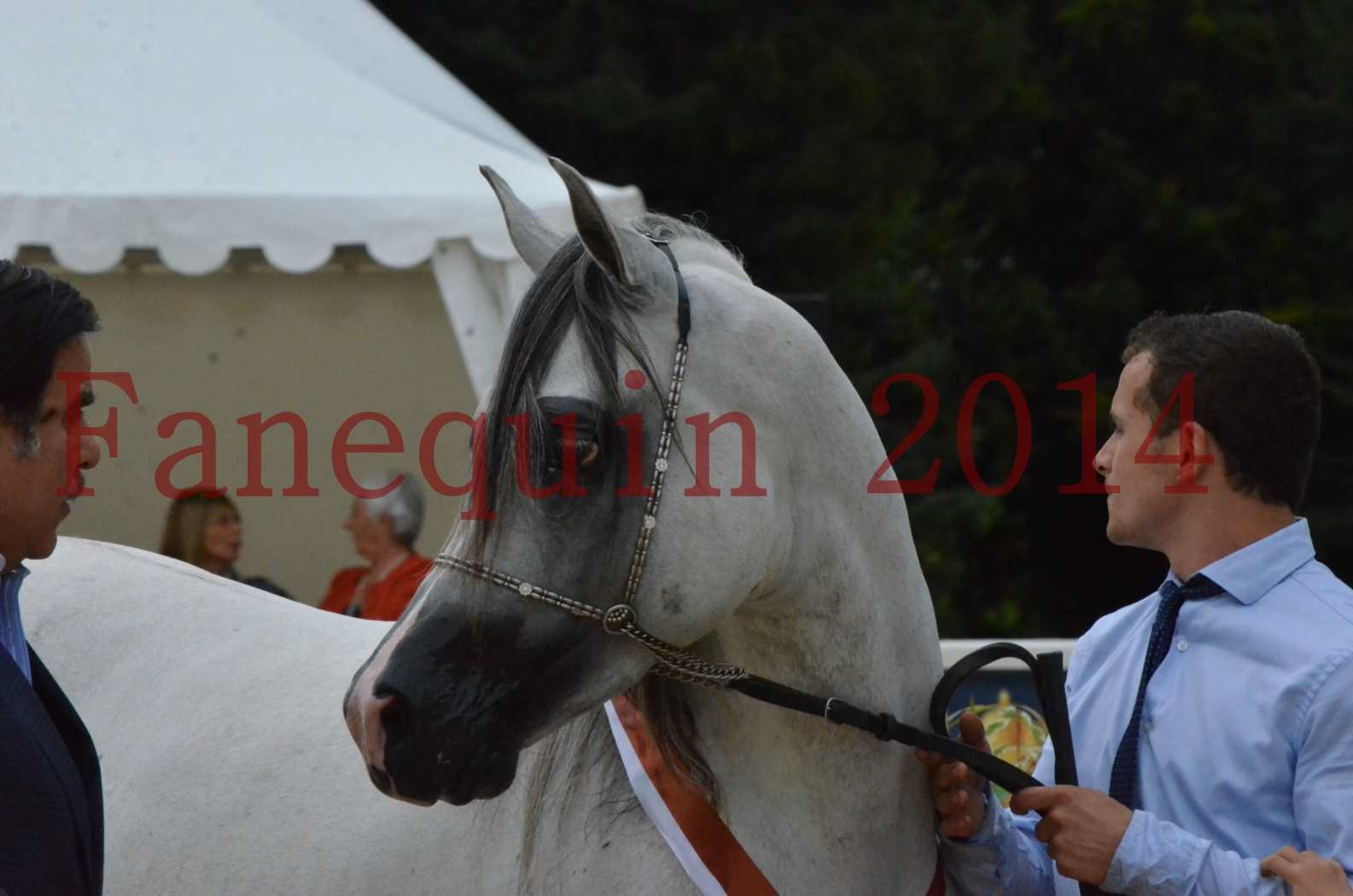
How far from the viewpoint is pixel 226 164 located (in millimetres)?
4953

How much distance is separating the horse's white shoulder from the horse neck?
359 mm

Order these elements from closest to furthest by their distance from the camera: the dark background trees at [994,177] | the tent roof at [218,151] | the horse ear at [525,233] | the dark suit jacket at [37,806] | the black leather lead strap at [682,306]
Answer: the dark suit jacket at [37,806], the black leather lead strap at [682,306], the horse ear at [525,233], the tent roof at [218,151], the dark background trees at [994,177]

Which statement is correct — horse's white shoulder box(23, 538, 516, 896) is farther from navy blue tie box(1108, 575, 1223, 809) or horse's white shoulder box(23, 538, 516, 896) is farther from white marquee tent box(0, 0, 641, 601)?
white marquee tent box(0, 0, 641, 601)

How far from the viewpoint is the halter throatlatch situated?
5.95 ft

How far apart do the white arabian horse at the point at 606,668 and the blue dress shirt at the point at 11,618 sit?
0.41 metres

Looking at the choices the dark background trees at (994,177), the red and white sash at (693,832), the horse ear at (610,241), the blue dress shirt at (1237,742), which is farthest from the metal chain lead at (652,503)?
the dark background trees at (994,177)

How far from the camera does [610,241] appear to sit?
5.96 feet

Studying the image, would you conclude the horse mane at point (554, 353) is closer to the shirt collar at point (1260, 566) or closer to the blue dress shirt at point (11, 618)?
the blue dress shirt at point (11, 618)

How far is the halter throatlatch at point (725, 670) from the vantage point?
5.95 ft

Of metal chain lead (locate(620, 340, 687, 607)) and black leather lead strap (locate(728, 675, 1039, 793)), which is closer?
metal chain lead (locate(620, 340, 687, 607))

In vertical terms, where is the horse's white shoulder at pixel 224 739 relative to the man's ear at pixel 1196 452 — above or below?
below

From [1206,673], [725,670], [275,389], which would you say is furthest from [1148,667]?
[275,389]

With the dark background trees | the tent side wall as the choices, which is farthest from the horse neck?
the dark background trees

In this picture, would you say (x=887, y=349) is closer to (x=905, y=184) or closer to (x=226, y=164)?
(x=905, y=184)
